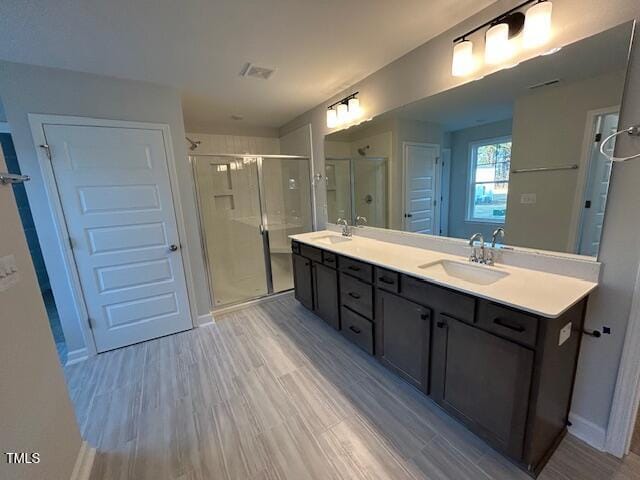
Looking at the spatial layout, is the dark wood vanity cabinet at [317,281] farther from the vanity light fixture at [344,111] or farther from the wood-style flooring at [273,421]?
the vanity light fixture at [344,111]

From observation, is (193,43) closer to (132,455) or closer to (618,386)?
(132,455)

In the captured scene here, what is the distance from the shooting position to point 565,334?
1.19 meters

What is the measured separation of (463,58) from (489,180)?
77cm

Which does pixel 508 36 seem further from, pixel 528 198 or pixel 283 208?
pixel 283 208

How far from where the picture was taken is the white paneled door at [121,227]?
2.13m

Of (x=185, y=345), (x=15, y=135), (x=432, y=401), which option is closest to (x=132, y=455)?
(x=185, y=345)

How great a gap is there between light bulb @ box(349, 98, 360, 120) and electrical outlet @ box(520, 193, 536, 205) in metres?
1.61

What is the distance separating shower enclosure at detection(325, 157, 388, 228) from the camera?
2.54 meters

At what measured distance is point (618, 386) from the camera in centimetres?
124

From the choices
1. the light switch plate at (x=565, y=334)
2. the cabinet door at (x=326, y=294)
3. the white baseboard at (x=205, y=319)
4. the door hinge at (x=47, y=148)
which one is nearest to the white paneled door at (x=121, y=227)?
Answer: the door hinge at (x=47, y=148)

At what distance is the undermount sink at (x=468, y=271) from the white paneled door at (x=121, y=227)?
7.66 feet

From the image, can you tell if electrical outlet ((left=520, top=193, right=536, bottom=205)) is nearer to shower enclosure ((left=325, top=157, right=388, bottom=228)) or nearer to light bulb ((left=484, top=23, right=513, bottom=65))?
light bulb ((left=484, top=23, right=513, bottom=65))

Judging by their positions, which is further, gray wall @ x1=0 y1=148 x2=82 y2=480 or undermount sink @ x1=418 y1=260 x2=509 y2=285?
undermount sink @ x1=418 y1=260 x2=509 y2=285

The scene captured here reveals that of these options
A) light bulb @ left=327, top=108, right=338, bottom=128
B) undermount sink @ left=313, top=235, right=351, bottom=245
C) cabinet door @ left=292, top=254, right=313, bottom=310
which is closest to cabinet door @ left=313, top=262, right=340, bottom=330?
cabinet door @ left=292, top=254, right=313, bottom=310
